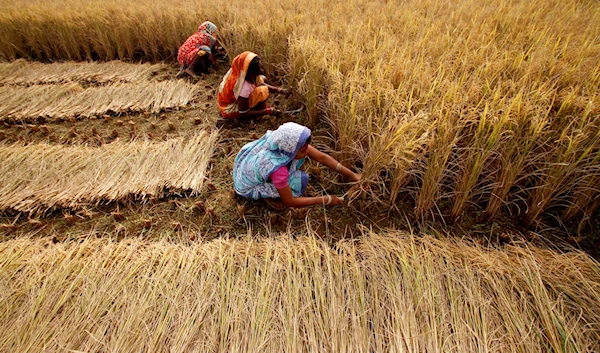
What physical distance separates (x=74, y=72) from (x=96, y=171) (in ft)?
7.99

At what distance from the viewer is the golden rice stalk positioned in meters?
2.91

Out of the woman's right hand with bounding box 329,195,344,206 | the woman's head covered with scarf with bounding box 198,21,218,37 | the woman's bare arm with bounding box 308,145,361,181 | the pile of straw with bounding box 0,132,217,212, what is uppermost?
the woman's head covered with scarf with bounding box 198,21,218,37

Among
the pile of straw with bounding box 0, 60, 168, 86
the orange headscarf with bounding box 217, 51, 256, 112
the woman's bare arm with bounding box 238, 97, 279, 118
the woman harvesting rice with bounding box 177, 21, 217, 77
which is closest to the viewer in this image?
the orange headscarf with bounding box 217, 51, 256, 112

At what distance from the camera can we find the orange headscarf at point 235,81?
2396mm

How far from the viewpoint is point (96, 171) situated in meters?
2.12

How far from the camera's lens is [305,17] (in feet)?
10.2

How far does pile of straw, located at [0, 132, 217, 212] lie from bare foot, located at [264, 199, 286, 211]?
514 mm

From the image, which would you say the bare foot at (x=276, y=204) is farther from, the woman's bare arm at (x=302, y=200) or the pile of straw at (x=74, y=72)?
the pile of straw at (x=74, y=72)

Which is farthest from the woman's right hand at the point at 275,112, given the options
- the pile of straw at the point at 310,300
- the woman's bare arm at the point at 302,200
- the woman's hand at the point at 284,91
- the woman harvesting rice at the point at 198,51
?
the pile of straw at the point at 310,300

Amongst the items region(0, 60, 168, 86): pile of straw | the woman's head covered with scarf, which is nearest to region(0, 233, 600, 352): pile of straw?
region(0, 60, 168, 86): pile of straw

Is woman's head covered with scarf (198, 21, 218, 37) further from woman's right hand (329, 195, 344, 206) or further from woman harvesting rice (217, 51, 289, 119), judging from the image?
woman's right hand (329, 195, 344, 206)

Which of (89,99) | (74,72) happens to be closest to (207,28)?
(89,99)

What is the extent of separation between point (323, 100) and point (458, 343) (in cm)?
162

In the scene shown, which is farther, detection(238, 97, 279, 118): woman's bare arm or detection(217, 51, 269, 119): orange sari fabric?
detection(238, 97, 279, 118): woman's bare arm
